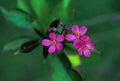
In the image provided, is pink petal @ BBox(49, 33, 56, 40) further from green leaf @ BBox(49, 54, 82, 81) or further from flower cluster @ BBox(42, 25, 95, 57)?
green leaf @ BBox(49, 54, 82, 81)

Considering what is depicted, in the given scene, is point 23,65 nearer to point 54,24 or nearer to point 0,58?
point 0,58

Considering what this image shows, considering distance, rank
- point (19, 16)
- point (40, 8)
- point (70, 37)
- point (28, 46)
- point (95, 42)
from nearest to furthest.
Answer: point (70, 37) < point (28, 46) < point (19, 16) < point (40, 8) < point (95, 42)

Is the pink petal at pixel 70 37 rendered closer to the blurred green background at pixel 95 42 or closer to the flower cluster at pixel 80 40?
the flower cluster at pixel 80 40

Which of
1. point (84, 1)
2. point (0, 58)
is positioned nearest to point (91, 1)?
point (84, 1)

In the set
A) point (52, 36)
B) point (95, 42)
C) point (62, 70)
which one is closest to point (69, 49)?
point (62, 70)

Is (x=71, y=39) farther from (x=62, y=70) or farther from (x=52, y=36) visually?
(x=62, y=70)

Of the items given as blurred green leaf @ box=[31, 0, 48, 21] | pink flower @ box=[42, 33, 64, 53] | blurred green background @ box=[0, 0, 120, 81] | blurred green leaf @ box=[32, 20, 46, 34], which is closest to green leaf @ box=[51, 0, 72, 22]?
blurred green leaf @ box=[31, 0, 48, 21]

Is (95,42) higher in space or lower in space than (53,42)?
lower
